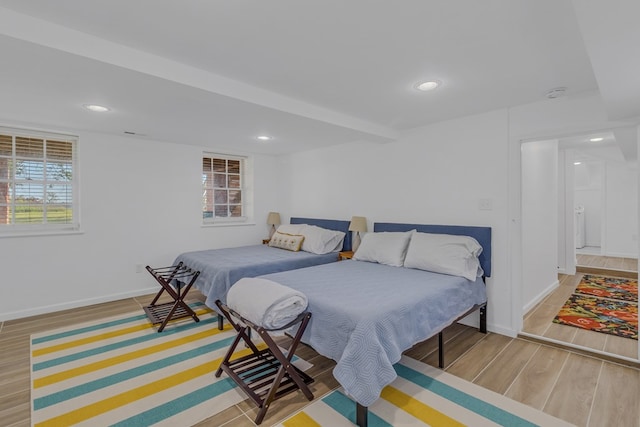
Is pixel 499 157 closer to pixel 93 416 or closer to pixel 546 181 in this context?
pixel 546 181

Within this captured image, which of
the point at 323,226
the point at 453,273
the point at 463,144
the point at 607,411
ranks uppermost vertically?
the point at 463,144

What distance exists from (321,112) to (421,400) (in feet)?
8.59

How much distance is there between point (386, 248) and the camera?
11.4ft

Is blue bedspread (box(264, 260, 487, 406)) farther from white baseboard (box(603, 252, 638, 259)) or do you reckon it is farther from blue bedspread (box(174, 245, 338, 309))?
white baseboard (box(603, 252, 638, 259))

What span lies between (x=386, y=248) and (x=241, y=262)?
168cm

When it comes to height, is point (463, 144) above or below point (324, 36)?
below

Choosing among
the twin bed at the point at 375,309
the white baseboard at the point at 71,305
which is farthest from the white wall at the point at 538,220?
the white baseboard at the point at 71,305

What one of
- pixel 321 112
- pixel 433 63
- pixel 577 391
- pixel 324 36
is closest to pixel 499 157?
pixel 433 63

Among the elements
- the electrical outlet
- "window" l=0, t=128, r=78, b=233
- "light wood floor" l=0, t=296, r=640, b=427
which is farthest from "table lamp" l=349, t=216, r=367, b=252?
"window" l=0, t=128, r=78, b=233

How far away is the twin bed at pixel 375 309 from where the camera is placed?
1.80 meters

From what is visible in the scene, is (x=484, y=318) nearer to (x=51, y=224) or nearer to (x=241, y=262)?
(x=241, y=262)

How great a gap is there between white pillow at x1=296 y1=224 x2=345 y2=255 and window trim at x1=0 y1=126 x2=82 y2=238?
2882 mm

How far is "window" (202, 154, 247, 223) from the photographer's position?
206 inches

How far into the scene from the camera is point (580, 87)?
259 cm
